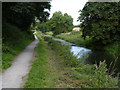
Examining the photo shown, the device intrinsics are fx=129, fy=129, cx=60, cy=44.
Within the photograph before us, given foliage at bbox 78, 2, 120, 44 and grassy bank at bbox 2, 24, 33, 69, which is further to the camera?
foliage at bbox 78, 2, 120, 44

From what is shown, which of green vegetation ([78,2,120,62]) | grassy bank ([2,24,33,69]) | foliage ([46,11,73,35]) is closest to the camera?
grassy bank ([2,24,33,69])

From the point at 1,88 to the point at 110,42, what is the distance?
16811 millimetres

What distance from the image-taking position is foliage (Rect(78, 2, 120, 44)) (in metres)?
17.2

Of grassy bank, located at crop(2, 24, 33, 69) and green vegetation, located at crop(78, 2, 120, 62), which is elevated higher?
green vegetation, located at crop(78, 2, 120, 62)

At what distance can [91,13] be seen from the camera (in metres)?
18.7

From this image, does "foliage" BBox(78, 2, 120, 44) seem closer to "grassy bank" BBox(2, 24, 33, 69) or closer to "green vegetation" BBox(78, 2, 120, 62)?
"green vegetation" BBox(78, 2, 120, 62)

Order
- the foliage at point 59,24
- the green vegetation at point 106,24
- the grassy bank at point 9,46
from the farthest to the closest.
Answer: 1. the foliage at point 59,24
2. the green vegetation at point 106,24
3. the grassy bank at point 9,46

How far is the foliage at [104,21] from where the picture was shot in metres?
17.2

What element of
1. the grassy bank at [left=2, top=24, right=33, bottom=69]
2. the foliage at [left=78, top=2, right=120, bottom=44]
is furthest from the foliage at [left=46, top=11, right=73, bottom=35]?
the grassy bank at [left=2, top=24, right=33, bottom=69]

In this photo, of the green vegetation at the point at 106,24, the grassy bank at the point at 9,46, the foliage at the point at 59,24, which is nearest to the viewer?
the grassy bank at the point at 9,46

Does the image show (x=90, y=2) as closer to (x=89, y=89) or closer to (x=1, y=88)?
(x=89, y=89)

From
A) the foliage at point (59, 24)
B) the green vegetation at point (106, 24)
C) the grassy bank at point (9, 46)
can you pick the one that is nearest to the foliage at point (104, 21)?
the green vegetation at point (106, 24)

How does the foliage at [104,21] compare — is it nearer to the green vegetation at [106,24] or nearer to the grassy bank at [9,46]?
the green vegetation at [106,24]

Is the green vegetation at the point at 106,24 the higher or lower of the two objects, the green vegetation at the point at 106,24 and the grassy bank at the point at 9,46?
the higher
